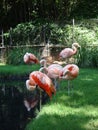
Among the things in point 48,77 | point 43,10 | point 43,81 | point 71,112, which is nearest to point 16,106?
point 48,77

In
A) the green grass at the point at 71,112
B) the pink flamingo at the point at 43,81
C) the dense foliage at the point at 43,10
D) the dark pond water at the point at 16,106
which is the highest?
the dense foliage at the point at 43,10

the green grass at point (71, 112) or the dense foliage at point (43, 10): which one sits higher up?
the dense foliage at point (43, 10)

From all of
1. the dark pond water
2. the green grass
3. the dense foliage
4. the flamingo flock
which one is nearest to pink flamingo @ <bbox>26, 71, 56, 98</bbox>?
the flamingo flock

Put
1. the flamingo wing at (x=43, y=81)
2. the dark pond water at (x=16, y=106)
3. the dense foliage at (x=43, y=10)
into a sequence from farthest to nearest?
1. the dense foliage at (x=43, y=10)
2. the flamingo wing at (x=43, y=81)
3. the dark pond water at (x=16, y=106)

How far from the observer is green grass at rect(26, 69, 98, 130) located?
561cm

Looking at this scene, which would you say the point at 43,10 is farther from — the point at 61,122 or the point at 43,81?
the point at 61,122

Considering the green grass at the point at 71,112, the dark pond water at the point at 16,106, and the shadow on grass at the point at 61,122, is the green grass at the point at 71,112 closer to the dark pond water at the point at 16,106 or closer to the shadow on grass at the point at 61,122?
the shadow on grass at the point at 61,122

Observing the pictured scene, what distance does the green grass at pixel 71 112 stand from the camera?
5.61 metres

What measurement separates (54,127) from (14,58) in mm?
10440

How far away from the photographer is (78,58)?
13.8 meters

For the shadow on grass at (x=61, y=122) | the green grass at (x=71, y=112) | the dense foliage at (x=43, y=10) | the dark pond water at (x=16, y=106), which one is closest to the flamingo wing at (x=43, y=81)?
the green grass at (x=71, y=112)

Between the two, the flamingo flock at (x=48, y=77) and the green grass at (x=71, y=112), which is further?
the flamingo flock at (x=48, y=77)

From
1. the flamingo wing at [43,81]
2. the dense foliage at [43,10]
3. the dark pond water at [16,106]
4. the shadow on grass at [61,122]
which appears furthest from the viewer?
the dense foliage at [43,10]

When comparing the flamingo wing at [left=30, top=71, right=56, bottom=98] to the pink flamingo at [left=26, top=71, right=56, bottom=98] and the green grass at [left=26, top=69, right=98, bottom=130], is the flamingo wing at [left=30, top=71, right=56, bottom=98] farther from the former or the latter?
the green grass at [left=26, top=69, right=98, bottom=130]
